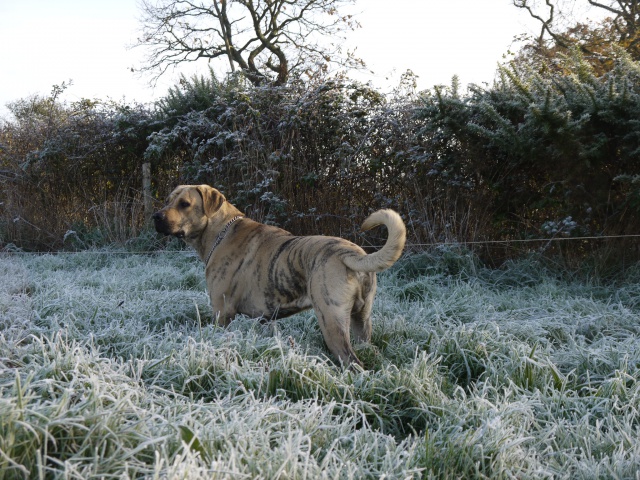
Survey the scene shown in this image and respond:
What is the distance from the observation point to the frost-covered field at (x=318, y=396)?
1.69 m

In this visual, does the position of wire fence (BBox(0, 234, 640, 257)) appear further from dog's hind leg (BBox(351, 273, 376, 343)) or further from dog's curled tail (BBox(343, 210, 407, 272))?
dog's curled tail (BBox(343, 210, 407, 272))

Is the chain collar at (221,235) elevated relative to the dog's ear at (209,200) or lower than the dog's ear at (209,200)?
lower

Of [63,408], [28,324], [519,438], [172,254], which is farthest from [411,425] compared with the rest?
[172,254]

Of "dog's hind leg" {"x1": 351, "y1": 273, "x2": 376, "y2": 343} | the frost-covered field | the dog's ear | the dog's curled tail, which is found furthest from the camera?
the dog's ear

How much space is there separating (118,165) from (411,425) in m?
9.19

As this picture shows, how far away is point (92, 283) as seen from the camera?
5.94 m

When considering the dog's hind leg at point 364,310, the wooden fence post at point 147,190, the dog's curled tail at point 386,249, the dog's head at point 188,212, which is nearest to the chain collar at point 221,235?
the dog's head at point 188,212

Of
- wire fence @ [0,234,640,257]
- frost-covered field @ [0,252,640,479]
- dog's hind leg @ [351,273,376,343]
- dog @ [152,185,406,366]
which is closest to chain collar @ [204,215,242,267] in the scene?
dog @ [152,185,406,366]

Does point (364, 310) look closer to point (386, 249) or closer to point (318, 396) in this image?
point (386, 249)

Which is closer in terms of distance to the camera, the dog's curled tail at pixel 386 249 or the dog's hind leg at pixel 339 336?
the dog's curled tail at pixel 386 249

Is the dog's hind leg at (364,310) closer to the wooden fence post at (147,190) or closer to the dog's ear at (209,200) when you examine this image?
the dog's ear at (209,200)

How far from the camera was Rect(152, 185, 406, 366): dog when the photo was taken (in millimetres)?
3191

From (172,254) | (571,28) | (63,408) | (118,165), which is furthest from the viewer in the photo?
(571,28)

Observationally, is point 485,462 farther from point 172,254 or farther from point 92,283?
point 172,254
